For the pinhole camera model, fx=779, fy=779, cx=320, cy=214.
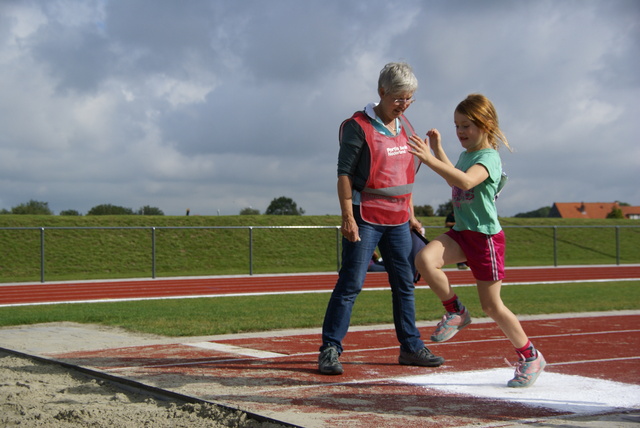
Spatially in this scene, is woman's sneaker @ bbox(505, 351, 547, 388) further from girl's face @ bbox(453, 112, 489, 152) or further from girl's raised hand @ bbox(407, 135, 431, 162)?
girl's raised hand @ bbox(407, 135, 431, 162)

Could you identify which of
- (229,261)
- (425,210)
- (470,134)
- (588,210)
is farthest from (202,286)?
(588,210)

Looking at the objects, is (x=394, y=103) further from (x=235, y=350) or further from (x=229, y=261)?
(x=229, y=261)

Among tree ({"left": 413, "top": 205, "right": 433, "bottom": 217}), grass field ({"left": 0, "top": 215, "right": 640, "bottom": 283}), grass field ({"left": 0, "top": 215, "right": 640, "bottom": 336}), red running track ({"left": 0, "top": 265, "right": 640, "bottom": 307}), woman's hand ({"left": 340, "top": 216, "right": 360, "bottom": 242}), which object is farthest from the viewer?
tree ({"left": 413, "top": 205, "right": 433, "bottom": 217})

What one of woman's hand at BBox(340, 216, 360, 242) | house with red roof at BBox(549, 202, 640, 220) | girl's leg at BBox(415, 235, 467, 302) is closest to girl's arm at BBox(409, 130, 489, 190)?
girl's leg at BBox(415, 235, 467, 302)

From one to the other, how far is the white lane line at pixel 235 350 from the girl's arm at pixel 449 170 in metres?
2.65

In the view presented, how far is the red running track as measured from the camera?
1648cm

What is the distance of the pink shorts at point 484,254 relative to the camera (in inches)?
202

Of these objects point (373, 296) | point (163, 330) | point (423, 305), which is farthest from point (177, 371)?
point (373, 296)

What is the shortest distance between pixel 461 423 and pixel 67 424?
215 cm

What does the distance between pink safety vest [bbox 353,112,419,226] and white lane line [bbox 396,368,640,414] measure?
1.23m

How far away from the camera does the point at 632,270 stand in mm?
26703

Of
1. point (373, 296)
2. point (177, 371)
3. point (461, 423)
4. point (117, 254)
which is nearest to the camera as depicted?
point (461, 423)

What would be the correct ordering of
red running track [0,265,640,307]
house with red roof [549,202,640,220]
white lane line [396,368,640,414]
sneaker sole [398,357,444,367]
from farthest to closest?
house with red roof [549,202,640,220] → red running track [0,265,640,307] → sneaker sole [398,357,444,367] → white lane line [396,368,640,414]

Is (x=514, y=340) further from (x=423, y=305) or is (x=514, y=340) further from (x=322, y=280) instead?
(x=322, y=280)
